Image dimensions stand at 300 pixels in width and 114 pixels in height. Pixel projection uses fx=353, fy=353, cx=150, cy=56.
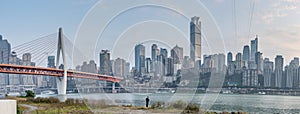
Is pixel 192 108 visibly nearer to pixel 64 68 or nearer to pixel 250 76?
pixel 250 76

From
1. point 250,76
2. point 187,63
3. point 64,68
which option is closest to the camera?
point 187,63

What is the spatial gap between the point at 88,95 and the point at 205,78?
4.86m

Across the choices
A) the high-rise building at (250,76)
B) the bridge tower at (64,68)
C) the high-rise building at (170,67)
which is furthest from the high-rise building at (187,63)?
the bridge tower at (64,68)

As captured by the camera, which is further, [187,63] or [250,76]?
[250,76]

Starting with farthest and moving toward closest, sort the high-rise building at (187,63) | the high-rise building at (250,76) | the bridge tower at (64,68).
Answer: the bridge tower at (64,68) → the high-rise building at (250,76) → the high-rise building at (187,63)

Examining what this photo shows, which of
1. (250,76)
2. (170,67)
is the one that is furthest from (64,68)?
(170,67)

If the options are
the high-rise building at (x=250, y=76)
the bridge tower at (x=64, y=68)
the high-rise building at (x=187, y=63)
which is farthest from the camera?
the bridge tower at (x=64, y=68)

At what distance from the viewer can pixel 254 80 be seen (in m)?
35.8

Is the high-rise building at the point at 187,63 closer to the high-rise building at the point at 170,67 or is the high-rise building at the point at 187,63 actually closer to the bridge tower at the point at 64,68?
the high-rise building at the point at 170,67

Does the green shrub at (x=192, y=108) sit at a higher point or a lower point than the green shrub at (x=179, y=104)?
lower

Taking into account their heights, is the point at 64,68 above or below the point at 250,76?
above

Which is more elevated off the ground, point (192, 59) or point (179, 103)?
point (192, 59)

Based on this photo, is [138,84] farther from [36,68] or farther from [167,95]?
[36,68]

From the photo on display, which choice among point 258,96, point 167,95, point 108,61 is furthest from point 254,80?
point 108,61
